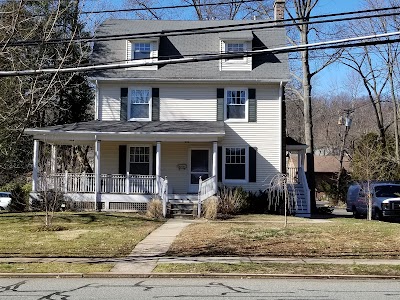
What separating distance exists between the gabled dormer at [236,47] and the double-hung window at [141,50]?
3.79 meters

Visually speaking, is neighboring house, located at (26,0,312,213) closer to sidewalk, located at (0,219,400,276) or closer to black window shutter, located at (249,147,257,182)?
black window shutter, located at (249,147,257,182)

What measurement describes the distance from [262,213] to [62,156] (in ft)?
47.6

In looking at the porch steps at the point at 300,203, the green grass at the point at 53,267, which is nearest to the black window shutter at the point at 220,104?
the porch steps at the point at 300,203

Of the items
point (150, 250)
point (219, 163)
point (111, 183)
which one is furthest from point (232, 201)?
point (150, 250)

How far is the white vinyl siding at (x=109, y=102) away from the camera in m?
25.5

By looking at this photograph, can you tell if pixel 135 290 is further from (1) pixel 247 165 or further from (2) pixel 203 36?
(2) pixel 203 36

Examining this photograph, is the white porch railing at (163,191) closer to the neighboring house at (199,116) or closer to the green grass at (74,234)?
the green grass at (74,234)

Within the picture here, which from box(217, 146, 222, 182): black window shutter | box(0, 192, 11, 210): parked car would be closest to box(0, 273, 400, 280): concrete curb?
box(217, 146, 222, 182): black window shutter

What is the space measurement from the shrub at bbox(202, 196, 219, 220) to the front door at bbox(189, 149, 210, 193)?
410 cm

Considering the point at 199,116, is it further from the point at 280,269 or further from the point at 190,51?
the point at 280,269

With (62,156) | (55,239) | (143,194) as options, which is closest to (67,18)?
(62,156)

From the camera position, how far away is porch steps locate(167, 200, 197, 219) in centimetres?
2167

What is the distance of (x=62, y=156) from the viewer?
31.9 metres

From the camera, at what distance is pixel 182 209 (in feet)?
72.2
